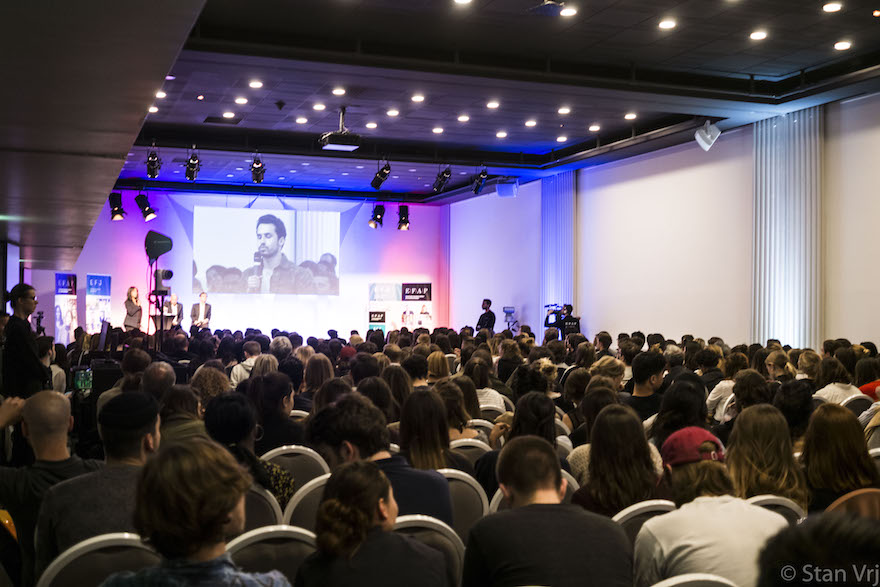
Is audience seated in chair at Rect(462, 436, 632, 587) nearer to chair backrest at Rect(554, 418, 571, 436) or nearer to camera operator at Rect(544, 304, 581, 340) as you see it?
chair backrest at Rect(554, 418, 571, 436)

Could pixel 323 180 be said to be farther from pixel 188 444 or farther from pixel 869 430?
pixel 188 444

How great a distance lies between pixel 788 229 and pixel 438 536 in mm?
11921

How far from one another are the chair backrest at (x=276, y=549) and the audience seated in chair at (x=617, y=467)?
4.32 ft

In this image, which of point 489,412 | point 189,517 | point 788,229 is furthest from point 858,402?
point 788,229

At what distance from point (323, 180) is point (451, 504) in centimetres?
1950

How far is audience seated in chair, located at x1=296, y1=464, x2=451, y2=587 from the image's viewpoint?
2320 mm

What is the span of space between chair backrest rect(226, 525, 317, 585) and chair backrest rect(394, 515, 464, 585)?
1.01ft

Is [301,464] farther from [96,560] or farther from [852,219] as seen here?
[852,219]

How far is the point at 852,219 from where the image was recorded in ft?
41.5

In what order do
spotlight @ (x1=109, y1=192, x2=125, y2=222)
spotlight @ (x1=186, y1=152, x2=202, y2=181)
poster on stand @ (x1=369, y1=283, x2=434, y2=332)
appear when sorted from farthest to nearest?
poster on stand @ (x1=369, y1=283, x2=434, y2=332)
spotlight @ (x1=109, y1=192, x2=125, y2=222)
spotlight @ (x1=186, y1=152, x2=202, y2=181)

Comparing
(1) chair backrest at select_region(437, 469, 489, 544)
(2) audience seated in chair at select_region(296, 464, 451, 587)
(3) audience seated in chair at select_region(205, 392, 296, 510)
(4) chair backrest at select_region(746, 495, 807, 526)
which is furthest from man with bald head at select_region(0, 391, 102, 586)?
(4) chair backrest at select_region(746, 495, 807, 526)

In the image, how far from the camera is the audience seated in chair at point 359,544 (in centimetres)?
232

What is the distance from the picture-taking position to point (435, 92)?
12.8 meters

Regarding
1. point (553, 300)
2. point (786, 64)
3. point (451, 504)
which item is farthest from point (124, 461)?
point (553, 300)
